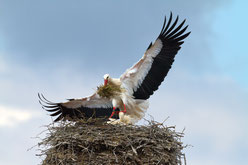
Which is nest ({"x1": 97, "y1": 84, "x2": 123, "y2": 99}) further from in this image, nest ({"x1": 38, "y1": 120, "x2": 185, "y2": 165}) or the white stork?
nest ({"x1": 38, "y1": 120, "x2": 185, "y2": 165})

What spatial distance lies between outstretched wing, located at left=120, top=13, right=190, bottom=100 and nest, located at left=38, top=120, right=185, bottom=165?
1270 mm

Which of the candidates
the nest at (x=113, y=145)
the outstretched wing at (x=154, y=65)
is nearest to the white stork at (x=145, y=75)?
the outstretched wing at (x=154, y=65)

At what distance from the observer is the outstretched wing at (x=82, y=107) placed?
7.33 metres

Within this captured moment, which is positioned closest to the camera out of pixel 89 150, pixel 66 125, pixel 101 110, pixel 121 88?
pixel 89 150

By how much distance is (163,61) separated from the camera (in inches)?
269

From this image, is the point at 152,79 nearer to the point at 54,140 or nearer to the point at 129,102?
the point at 129,102

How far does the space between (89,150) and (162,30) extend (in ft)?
9.03

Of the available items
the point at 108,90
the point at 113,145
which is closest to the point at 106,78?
the point at 108,90

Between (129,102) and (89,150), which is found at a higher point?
(129,102)

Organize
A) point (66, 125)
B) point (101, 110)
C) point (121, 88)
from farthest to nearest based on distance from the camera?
point (101, 110)
point (121, 88)
point (66, 125)

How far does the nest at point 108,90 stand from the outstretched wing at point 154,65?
185mm

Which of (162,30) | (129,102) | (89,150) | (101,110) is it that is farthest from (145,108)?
(89,150)

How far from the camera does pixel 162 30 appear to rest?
22.7 ft

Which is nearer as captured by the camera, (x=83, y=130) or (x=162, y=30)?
(x=83, y=130)
